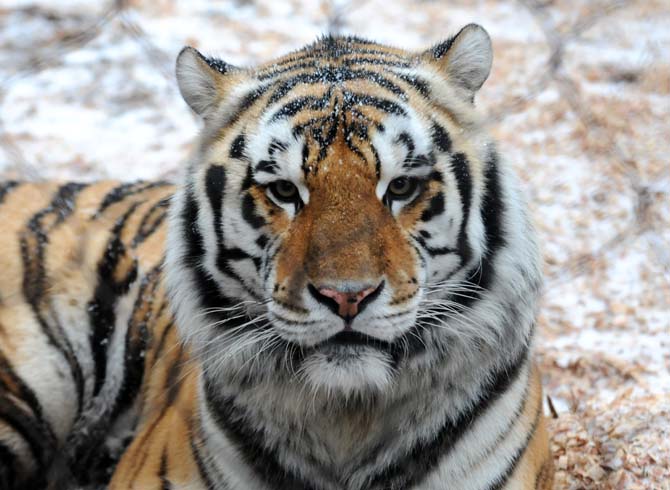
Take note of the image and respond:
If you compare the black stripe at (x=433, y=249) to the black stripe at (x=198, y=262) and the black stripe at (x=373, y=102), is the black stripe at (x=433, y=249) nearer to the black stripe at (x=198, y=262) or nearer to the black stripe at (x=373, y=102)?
the black stripe at (x=373, y=102)

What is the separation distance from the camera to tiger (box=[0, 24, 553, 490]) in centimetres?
116

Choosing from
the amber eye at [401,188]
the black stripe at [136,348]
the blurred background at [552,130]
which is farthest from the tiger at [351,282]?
the black stripe at [136,348]

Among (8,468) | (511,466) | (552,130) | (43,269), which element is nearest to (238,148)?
(511,466)

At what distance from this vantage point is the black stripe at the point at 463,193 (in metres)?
1.26

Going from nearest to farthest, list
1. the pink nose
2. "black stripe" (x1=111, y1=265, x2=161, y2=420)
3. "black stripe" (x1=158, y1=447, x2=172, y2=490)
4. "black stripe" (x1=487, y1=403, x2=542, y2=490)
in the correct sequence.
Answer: the pink nose < "black stripe" (x1=487, y1=403, x2=542, y2=490) < "black stripe" (x1=158, y1=447, x2=172, y2=490) < "black stripe" (x1=111, y1=265, x2=161, y2=420)

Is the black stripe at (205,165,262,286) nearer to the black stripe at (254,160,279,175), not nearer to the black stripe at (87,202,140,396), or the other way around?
the black stripe at (254,160,279,175)

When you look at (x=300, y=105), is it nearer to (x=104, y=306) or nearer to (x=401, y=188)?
(x=401, y=188)

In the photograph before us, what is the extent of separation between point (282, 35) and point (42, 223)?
2082mm

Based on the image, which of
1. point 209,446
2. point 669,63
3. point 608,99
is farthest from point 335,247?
point 669,63

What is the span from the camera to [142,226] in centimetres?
191

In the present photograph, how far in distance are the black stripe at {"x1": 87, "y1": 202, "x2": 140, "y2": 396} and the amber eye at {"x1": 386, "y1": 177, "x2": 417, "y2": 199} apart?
821 millimetres

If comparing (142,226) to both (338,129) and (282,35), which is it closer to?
(338,129)

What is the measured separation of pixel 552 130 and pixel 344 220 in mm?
2127

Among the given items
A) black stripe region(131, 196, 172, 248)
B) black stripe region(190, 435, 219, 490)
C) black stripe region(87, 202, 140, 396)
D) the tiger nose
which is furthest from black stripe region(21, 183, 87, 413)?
the tiger nose
